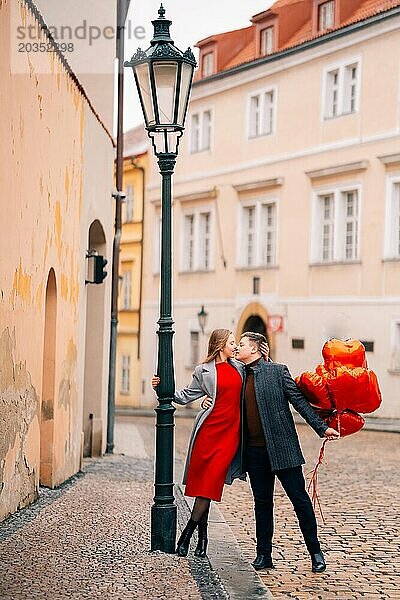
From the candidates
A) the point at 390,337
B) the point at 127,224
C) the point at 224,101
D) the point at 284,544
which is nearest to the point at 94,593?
the point at 284,544

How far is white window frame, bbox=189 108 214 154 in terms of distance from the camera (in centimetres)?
4175

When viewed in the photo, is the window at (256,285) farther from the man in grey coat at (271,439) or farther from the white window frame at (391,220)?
the man in grey coat at (271,439)

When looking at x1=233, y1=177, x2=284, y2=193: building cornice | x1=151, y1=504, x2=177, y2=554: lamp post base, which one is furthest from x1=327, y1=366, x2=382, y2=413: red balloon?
x1=233, y1=177, x2=284, y2=193: building cornice

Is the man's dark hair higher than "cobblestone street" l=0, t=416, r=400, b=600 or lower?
higher

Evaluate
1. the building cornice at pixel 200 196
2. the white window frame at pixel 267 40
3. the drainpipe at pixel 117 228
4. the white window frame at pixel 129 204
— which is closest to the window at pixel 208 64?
the white window frame at pixel 267 40

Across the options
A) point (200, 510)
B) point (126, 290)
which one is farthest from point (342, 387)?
point (126, 290)

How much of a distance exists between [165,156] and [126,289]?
123 feet

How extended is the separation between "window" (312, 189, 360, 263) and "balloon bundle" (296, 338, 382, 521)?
84.0 feet

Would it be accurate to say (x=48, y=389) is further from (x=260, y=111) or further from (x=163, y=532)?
(x=260, y=111)

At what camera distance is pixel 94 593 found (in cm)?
741

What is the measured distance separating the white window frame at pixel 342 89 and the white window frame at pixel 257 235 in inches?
143

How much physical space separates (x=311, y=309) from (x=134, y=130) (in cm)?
2133

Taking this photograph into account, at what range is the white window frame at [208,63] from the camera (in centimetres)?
4241

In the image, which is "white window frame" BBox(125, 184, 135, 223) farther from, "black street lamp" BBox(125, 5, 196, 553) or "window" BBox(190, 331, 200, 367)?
"black street lamp" BBox(125, 5, 196, 553)
